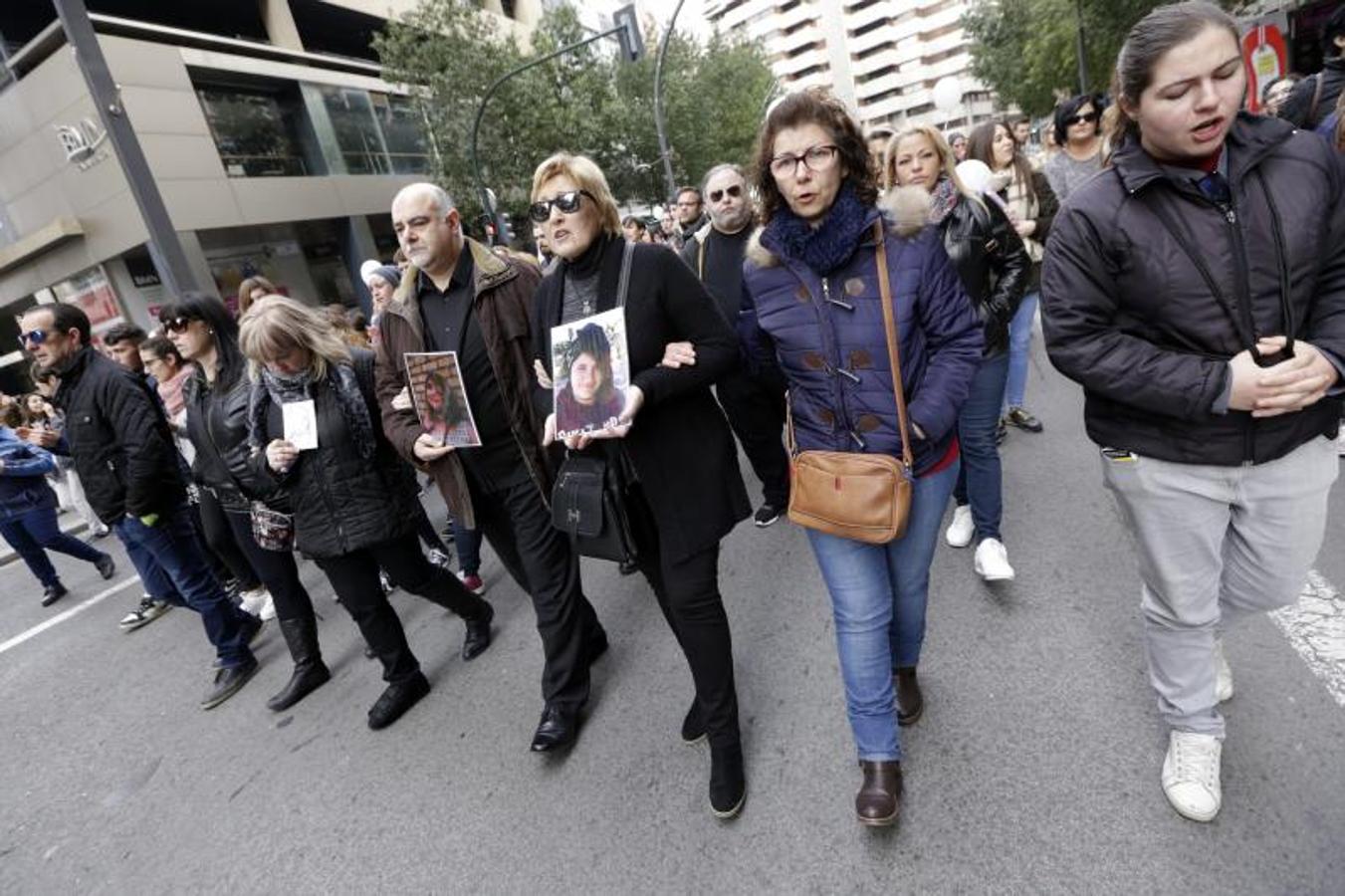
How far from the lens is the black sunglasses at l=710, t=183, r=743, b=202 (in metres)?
4.03

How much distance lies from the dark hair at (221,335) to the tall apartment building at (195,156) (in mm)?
11645

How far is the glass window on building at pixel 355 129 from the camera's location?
60.4 feet

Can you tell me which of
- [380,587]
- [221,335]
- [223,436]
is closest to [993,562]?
[380,587]

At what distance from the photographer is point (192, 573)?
4.13 metres

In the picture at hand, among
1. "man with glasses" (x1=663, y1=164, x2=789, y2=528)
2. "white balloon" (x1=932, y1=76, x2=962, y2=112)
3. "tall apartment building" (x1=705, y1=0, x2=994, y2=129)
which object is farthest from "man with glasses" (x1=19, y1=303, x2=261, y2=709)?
"tall apartment building" (x1=705, y1=0, x2=994, y2=129)

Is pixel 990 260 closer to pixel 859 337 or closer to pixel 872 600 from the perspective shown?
pixel 859 337

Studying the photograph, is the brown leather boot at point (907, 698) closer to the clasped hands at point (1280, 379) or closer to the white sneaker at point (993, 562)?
the white sneaker at point (993, 562)

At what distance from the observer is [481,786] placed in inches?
107

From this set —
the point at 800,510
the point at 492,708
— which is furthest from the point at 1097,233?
the point at 492,708

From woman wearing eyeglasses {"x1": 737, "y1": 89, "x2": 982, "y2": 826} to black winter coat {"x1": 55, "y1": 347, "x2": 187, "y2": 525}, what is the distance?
3.48 metres

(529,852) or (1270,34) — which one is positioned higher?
(1270,34)

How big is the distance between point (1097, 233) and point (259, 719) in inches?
165

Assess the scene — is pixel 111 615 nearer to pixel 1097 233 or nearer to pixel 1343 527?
pixel 1097 233

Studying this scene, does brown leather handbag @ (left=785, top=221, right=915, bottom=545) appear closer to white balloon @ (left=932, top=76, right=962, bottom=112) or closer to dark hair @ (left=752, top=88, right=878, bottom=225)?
dark hair @ (left=752, top=88, right=878, bottom=225)
